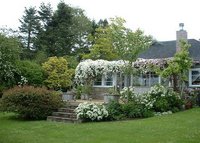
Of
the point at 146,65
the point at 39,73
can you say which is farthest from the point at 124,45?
the point at 39,73

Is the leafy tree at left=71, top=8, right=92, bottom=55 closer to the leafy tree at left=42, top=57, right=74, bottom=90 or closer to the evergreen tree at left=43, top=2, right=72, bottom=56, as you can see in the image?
the evergreen tree at left=43, top=2, right=72, bottom=56

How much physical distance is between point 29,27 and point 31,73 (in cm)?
2233

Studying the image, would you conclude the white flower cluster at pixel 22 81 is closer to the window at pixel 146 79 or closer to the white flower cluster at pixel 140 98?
the window at pixel 146 79

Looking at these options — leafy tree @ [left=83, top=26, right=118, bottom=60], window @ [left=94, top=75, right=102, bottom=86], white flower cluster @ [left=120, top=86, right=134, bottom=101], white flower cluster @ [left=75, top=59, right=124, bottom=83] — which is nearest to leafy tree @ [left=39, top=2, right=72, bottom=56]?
leafy tree @ [left=83, top=26, right=118, bottom=60]

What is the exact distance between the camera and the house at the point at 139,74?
23.9m

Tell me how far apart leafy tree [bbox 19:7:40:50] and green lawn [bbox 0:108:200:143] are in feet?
106

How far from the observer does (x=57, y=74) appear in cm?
2864

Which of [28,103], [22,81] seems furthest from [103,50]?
[28,103]

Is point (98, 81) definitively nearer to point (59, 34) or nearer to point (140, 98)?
point (140, 98)

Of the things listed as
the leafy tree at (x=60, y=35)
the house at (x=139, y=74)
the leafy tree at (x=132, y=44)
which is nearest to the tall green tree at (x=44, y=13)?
the leafy tree at (x=60, y=35)

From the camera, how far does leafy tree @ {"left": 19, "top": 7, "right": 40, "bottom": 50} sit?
46.9 meters

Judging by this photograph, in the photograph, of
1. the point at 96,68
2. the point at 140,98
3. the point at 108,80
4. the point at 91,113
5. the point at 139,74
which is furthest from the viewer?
the point at 108,80

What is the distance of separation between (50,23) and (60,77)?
52.5 feet

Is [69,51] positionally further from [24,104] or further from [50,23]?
[24,104]
